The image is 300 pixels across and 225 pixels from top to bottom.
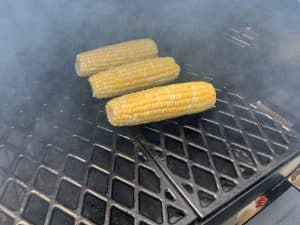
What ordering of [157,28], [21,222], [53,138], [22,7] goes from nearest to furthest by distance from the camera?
1. [21,222]
2. [53,138]
3. [22,7]
4. [157,28]

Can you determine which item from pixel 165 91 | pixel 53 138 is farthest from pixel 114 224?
pixel 165 91

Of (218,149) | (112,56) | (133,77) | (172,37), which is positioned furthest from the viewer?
(172,37)

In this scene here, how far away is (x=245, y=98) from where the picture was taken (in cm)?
239

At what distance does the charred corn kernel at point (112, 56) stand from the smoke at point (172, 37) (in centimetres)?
15

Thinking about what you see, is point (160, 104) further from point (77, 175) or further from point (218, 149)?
point (77, 175)

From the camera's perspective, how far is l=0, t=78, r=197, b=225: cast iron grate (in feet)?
5.44

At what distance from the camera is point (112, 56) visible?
256 cm

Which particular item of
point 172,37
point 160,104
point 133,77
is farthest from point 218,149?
point 172,37

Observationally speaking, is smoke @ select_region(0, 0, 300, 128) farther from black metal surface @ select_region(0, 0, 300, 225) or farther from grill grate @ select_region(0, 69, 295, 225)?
grill grate @ select_region(0, 69, 295, 225)

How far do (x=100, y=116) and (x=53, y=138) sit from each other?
35 cm

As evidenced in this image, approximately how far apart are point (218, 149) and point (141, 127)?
0.51 metres

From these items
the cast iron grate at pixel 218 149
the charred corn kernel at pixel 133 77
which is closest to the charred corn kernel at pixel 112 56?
the charred corn kernel at pixel 133 77

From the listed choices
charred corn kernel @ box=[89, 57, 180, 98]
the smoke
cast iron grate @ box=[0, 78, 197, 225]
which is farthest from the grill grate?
the smoke

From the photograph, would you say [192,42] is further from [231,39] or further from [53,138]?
[53,138]
